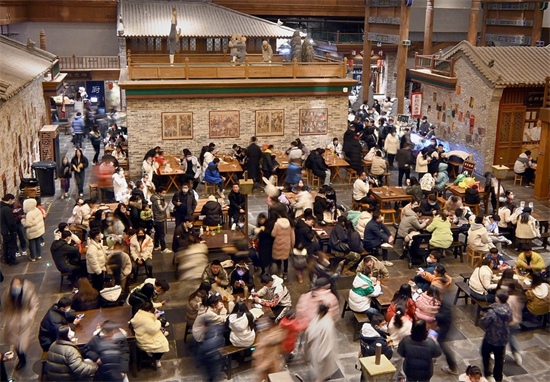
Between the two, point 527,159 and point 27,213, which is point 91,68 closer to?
point 27,213

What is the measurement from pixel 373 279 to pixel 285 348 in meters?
2.30

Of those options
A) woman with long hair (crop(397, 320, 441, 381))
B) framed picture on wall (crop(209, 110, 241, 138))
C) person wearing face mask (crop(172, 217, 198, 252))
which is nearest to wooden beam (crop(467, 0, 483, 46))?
framed picture on wall (crop(209, 110, 241, 138))

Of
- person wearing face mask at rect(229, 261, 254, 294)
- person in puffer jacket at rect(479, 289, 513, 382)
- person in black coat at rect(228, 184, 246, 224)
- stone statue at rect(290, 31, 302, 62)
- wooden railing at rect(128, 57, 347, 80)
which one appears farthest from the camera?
stone statue at rect(290, 31, 302, 62)

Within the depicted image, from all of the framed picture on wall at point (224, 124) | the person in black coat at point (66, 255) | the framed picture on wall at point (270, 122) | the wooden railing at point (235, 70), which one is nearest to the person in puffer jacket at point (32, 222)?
the person in black coat at point (66, 255)

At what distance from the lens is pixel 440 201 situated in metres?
16.3

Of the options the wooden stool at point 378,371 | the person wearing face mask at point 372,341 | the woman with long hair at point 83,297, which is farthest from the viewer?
the woman with long hair at point 83,297

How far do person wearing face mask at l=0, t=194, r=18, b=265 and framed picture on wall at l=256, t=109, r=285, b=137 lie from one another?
30.7 ft

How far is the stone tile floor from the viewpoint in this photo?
9.35 m

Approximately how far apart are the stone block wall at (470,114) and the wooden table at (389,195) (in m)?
6.23

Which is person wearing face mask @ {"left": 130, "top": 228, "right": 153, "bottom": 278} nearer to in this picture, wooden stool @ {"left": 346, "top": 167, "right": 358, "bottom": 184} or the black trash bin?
the black trash bin

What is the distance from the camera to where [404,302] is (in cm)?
950

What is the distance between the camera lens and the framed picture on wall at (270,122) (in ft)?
67.2

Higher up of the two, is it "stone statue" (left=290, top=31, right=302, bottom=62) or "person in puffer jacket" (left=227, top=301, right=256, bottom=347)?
"stone statue" (left=290, top=31, right=302, bottom=62)

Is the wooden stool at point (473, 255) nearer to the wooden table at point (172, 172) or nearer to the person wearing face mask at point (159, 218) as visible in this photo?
the person wearing face mask at point (159, 218)
